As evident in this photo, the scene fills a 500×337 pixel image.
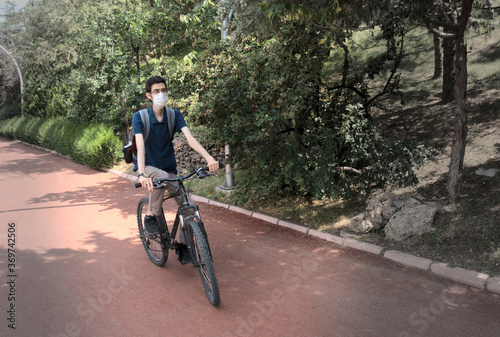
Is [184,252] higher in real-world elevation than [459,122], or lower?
lower

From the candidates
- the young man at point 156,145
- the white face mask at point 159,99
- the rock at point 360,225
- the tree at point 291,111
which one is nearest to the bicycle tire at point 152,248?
the young man at point 156,145

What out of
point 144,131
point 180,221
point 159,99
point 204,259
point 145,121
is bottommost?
point 204,259

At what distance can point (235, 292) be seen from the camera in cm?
464

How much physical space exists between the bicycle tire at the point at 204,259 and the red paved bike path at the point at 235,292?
0.58ft

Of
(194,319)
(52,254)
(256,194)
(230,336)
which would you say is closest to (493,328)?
(230,336)

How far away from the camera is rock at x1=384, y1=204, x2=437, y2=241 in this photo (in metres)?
5.70

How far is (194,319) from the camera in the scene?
4.09m

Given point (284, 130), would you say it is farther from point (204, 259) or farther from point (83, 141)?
point (83, 141)

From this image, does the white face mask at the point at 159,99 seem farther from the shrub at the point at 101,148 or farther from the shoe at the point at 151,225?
the shrub at the point at 101,148

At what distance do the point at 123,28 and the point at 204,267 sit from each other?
37.9ft

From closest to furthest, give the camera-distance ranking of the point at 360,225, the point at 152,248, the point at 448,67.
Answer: the point at 152,248 < the point at 360,225 < the point at 448,67

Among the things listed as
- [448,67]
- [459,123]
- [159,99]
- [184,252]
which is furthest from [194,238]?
[448,67]

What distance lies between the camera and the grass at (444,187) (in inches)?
208

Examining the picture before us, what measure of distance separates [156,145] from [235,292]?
188cm
